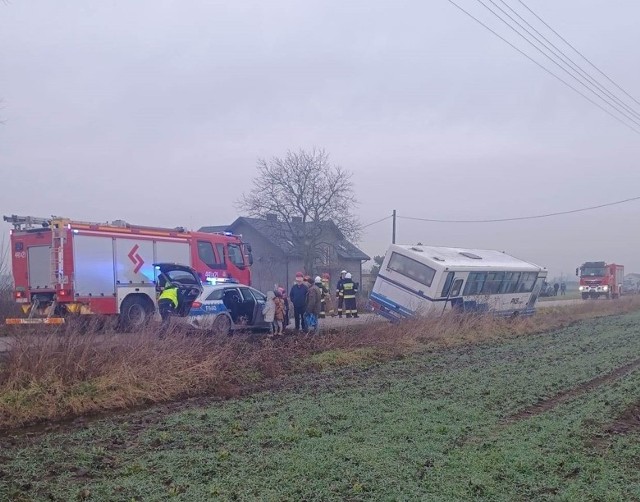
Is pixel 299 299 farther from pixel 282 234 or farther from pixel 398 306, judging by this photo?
pixel 282 234

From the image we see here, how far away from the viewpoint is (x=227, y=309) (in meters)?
18.2

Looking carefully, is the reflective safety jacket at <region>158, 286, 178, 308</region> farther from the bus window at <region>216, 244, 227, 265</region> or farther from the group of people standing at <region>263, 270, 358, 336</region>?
the bus window at <region>216, 244, 227, 265</region>

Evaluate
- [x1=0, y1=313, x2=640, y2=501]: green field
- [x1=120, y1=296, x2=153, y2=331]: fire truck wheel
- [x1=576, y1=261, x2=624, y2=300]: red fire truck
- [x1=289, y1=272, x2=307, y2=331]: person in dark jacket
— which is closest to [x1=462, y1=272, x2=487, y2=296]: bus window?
[x1=289, y1=272, x2=307, y2=331]: person in dark jacket

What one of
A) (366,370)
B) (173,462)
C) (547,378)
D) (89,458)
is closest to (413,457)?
(173,462)

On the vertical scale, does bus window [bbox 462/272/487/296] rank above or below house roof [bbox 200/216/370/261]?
below

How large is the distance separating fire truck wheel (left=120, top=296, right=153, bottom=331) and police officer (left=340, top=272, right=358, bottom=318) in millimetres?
8002

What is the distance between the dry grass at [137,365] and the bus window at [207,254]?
20.8ft

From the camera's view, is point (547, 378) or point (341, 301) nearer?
point (547, 378)

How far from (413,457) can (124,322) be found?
44.7 ft

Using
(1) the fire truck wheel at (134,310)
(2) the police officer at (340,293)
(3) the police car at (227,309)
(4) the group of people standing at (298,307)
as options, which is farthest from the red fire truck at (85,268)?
(2) the police officer at (340,293)

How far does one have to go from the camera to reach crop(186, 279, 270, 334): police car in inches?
685

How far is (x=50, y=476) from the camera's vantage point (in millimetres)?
6910

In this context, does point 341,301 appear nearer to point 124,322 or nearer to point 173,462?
point 124,322

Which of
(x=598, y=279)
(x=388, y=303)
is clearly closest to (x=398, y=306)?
(x=388, y=303)
